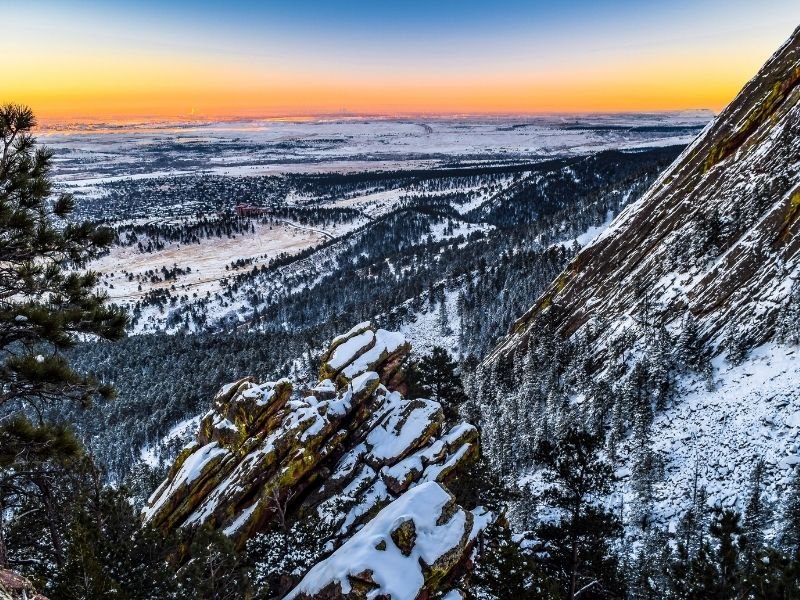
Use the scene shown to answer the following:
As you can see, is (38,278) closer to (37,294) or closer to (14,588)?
(37,294)

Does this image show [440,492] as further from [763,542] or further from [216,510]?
[763,542]

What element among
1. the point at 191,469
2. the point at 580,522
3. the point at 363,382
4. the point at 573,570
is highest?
the point at 580,522

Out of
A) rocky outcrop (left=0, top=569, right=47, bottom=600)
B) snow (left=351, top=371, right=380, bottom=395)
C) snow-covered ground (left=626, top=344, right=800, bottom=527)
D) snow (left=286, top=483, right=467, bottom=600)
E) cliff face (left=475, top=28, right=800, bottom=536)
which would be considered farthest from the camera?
cliff face (left=475, top=28, right=800, bottom=536)

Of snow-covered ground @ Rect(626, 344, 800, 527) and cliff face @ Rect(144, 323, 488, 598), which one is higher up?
cliff face @ Rect(144, 323, 488, 598)

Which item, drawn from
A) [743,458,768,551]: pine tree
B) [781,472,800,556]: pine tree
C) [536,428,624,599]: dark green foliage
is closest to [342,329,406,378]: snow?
[536,428,624,599]: dark green foliage

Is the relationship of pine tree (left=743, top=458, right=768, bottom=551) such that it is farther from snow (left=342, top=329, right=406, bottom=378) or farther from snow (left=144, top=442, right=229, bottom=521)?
snow (left=144, top=442, right=229, bottom=521)

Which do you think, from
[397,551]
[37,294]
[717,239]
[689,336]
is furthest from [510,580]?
[717,239]

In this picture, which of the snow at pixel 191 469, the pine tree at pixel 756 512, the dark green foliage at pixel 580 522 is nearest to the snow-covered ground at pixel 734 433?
the pine tree at pixel 756 512
